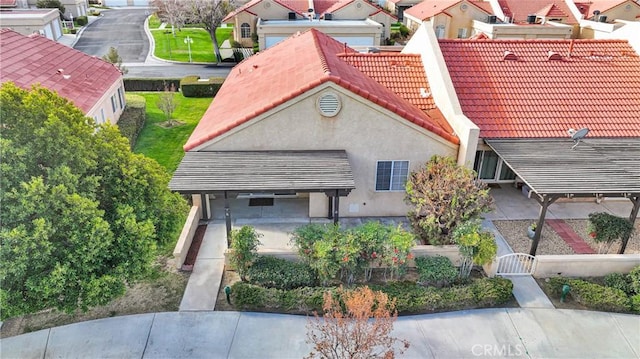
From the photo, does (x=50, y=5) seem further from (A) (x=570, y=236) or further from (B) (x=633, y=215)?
(B) (x=633, y=215)

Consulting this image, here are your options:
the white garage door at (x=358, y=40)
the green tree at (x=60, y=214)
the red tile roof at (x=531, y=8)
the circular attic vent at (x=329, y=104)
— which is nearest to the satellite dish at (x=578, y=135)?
the circular attic vent at (x=329, y=104)

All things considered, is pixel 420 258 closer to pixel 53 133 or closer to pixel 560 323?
pixel 560 323

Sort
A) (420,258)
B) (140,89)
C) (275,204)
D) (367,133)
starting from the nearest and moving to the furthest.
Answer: (420,258) → (367,133) → (275,204) → (140,89)

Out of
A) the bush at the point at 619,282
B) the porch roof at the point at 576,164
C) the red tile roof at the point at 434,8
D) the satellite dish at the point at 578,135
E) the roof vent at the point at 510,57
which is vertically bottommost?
the bush at the point at 619,282

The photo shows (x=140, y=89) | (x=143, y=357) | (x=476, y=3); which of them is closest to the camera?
(x=143, y=357)

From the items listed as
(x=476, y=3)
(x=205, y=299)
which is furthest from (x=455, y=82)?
(x=476, y=3)

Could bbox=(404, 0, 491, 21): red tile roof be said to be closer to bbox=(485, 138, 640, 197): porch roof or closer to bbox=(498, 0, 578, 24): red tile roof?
bbox=(498, 0, 578, 24): red tile roof

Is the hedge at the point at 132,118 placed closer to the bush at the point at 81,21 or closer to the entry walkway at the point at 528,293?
the entry walkway at the point at 528,293
